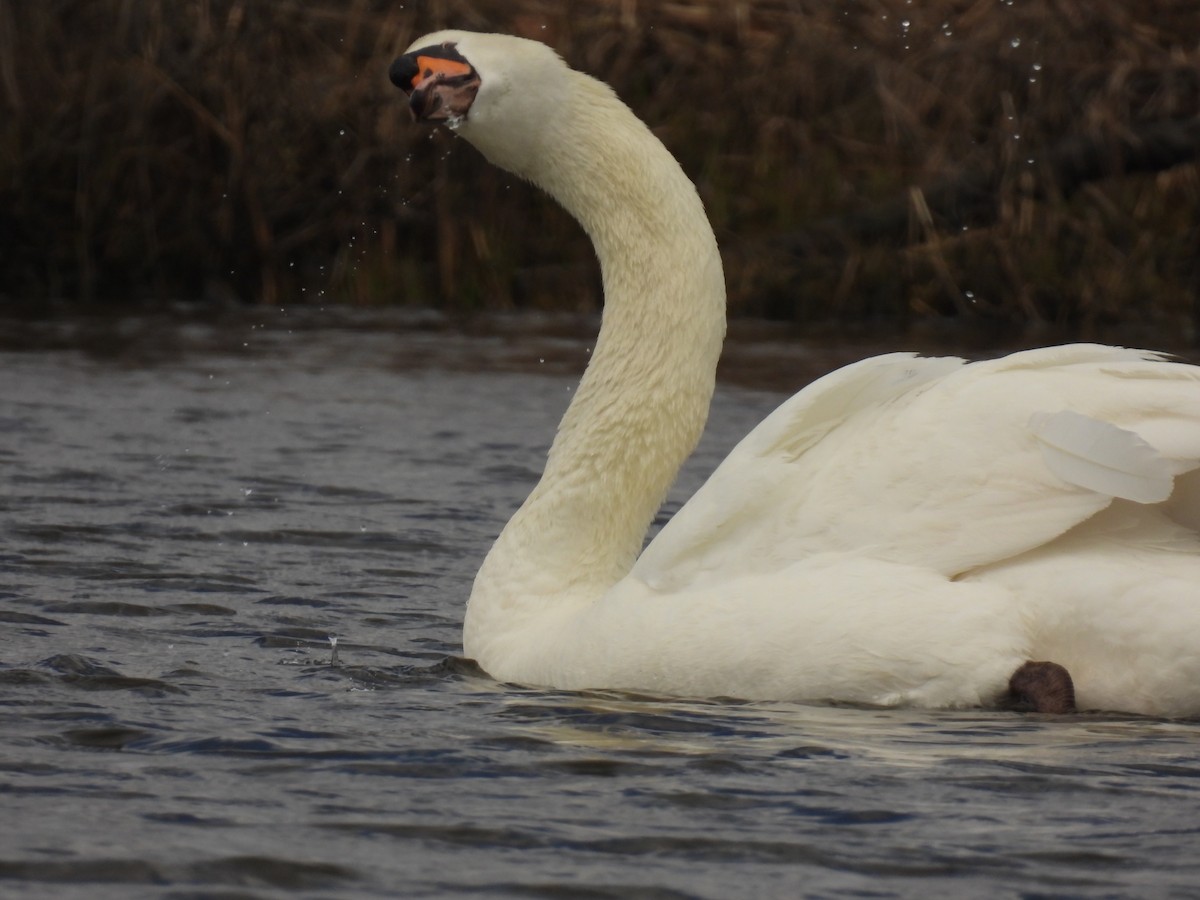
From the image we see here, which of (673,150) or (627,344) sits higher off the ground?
(673,150)

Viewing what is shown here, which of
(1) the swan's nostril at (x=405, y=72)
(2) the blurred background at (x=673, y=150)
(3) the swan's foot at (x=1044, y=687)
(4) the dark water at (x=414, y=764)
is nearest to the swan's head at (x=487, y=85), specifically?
(1) the swan's nostril at (x=405, y=72)

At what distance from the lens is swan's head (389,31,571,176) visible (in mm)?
5277

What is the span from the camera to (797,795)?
12.9 feet

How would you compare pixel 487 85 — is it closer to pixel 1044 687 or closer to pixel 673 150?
pixel 1044 687

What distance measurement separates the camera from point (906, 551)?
4.73m

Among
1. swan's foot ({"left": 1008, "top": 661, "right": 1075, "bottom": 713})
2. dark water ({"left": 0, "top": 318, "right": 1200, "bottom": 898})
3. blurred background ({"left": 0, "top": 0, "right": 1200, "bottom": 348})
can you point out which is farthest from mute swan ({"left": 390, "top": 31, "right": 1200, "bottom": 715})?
blurred background ({"left": 0, "top": 0, "right": 1200, "bottom": 348})

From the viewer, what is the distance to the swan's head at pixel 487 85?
528 cm

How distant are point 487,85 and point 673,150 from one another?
32.7ft

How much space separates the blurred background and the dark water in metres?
7.87

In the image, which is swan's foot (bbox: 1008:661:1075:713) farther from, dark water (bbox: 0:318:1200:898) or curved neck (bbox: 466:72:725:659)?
curved neck (bbox: 466:72:725:659)

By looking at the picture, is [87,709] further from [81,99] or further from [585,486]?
[81,99]

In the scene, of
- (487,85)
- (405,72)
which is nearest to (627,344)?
(487,85)

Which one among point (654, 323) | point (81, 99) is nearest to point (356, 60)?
point (81, 99)

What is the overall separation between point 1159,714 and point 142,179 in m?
11.6
